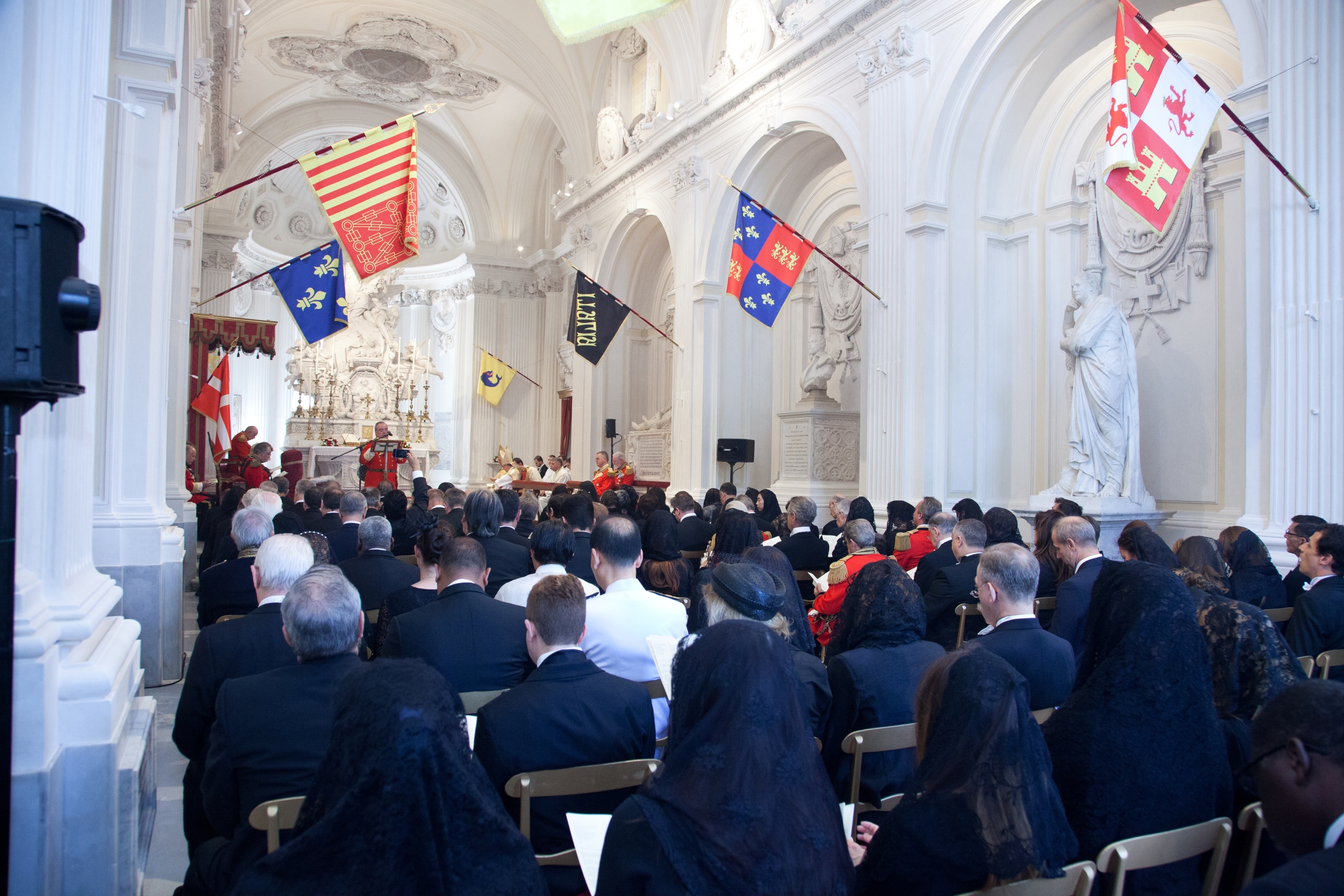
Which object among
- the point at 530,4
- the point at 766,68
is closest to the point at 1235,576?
the point at 766,68

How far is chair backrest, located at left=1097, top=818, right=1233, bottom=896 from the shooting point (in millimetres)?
1761

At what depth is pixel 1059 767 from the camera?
2070 millimetres

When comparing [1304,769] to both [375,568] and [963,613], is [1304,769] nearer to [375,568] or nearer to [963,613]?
[963,613]

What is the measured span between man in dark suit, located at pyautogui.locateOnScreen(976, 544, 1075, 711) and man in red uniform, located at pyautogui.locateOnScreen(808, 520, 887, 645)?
1.17m

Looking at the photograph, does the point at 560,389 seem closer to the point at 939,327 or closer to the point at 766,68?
the point at 766,68

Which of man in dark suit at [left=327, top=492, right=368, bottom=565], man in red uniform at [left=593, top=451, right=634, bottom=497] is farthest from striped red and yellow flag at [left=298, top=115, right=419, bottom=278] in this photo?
man in red uniform at [left=593, top=451, right=634, bottom=497]

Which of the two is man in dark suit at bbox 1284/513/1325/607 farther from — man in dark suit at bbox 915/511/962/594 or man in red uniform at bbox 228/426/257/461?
man in red uniform at bbox 228/426/257/461

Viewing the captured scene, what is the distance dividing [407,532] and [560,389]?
1375 centimetres

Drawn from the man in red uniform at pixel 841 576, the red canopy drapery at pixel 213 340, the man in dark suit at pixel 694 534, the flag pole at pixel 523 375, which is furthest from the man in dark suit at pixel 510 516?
the flag pole at pixel 523 375

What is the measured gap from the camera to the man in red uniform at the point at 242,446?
34.4 ft

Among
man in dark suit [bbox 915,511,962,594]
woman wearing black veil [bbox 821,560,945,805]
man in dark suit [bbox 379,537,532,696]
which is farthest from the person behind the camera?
man in dark suit [bbox 915,511,962,594]

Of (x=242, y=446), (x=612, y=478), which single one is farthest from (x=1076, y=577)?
(x=612, y=478)

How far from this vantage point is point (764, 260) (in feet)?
31.2

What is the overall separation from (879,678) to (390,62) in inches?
727
